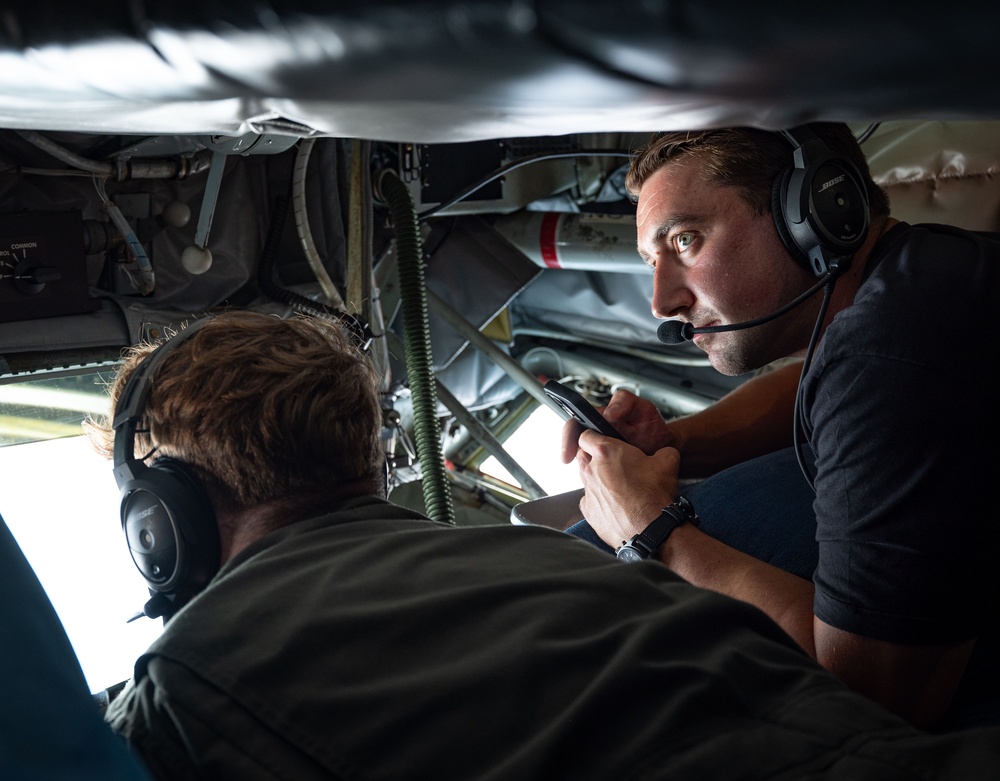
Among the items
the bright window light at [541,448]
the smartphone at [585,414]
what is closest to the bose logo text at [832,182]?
the smartphone at [585,414]

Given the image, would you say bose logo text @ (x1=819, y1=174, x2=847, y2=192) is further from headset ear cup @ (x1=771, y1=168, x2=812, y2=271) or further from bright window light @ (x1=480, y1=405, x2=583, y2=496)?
bright window light @ (x1=480, y1=405, x2=583, y2=496)

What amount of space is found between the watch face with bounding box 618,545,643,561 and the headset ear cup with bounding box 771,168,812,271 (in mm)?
458

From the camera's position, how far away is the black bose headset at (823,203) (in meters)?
1.19

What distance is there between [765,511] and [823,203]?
1.57 ft

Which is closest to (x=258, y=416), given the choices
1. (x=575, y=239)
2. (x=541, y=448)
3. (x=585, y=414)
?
(x=585, y=414)

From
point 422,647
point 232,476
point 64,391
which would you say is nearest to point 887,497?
point 422,647

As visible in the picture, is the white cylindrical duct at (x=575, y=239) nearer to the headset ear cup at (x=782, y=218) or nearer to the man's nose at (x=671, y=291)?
the man's nose at (x=671, y=291)

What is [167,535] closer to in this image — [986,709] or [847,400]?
[847,400]

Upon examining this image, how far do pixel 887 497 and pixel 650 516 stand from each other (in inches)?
16.6

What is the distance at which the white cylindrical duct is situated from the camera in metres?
2.70

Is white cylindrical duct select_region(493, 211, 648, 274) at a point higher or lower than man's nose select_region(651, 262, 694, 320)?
higher

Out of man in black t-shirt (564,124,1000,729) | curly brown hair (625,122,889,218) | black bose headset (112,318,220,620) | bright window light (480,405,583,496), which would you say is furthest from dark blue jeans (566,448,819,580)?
bright window light (480,405,583,496)

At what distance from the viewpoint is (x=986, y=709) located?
1.07 m

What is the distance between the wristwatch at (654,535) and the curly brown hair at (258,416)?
0.42 metres
